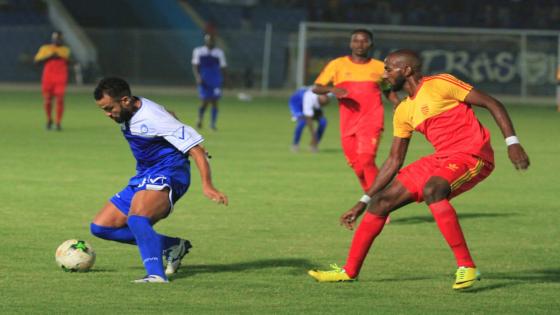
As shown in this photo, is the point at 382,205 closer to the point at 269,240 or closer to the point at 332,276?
the point at 332,276

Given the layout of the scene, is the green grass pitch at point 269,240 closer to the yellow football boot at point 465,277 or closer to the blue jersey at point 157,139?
the yellow football boot at point 465,277

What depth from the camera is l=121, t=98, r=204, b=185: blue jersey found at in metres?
9.16

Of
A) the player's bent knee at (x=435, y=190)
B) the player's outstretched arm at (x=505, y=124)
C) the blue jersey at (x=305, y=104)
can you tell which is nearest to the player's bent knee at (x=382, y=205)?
the player's bent knee at (x=435, y=190)

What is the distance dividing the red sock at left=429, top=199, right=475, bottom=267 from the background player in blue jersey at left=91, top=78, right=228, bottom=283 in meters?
1.63

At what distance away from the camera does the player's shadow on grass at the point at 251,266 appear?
9.88 meters

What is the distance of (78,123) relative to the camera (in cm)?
2852

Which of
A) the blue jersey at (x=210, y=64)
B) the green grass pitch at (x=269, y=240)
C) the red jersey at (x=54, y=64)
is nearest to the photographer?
the green grass pitch at (x=269, y=240)

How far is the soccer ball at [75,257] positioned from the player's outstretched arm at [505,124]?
123 inches

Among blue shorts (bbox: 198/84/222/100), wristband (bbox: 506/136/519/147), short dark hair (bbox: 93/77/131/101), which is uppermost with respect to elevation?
short dark hair (bbox: 93/77/131/101)

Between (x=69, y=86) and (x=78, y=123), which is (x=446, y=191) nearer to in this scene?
(x=78, y=123)

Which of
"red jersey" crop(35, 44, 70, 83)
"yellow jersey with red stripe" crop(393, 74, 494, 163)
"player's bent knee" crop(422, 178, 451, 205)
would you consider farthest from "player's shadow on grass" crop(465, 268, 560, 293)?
"red jersey" crop(35, 44, 70, 83)

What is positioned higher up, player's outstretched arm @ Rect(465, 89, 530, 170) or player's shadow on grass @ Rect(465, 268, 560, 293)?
player's outstretched arm @ Rect(465, 89, 530, 170)

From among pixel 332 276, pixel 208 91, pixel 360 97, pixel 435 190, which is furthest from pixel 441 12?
pixel 435 190

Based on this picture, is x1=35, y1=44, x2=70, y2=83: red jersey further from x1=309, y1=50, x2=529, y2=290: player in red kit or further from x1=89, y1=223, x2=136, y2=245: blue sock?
x1=309, y1=50, x2=529, y2=290: player in red kit
